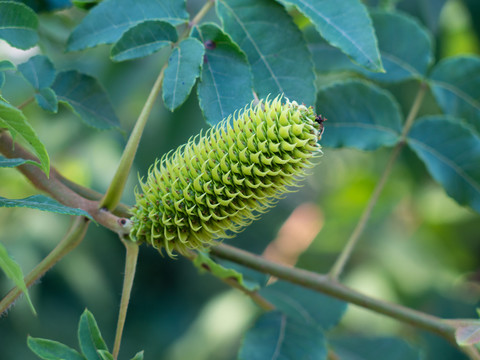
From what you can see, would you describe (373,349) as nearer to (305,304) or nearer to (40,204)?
(305,304)

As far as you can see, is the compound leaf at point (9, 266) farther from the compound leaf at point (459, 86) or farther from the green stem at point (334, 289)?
the compound leaf at point (459, 86)

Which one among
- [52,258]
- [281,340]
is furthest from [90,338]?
[281,340]

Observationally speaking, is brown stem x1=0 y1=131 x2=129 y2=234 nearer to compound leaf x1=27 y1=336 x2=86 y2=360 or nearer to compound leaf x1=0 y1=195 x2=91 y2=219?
compound leaf x1=0 y1=195 x2=91 y2=219

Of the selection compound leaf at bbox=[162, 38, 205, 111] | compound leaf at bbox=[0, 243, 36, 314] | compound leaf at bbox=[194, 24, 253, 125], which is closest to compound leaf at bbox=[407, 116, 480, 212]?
compound leaf at bbox=[194, 24, 253, 125]

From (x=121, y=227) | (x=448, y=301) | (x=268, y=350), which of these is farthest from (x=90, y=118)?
(x=448, y=301)

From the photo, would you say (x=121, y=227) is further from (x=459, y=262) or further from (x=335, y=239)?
(x=459, y=262)

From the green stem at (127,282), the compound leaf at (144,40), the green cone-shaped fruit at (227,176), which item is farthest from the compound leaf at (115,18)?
the green stem at (127,282)
